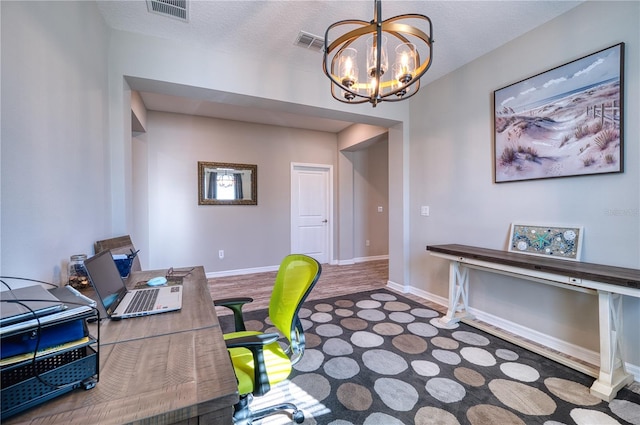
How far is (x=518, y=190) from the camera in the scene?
238cm

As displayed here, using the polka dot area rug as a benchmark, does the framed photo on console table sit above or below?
above

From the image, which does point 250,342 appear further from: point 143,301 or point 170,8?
point 170,8

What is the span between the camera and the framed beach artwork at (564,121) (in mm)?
1825

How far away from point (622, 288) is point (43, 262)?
9.84 feet

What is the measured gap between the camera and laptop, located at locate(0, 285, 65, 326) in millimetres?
593

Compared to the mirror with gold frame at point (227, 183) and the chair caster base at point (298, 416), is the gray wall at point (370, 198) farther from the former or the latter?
the chair caster base at point (298, 416)

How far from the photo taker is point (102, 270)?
48.4 inches

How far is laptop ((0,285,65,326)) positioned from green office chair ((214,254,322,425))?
548mm

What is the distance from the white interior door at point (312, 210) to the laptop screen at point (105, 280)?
372 cm

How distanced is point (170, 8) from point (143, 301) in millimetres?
2114

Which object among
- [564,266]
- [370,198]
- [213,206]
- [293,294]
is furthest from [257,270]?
[564,266]

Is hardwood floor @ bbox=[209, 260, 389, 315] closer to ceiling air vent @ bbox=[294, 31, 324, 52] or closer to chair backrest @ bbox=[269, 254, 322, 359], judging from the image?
chair backrest @ bbox=[269, 254, 322, 359]

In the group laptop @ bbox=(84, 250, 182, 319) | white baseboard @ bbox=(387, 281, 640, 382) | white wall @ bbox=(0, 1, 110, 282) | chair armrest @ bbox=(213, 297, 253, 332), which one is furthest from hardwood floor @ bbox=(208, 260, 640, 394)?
white wall @ bbox=(0, 1, 110, 282)

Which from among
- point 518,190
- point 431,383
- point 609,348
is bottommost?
point 431,383
